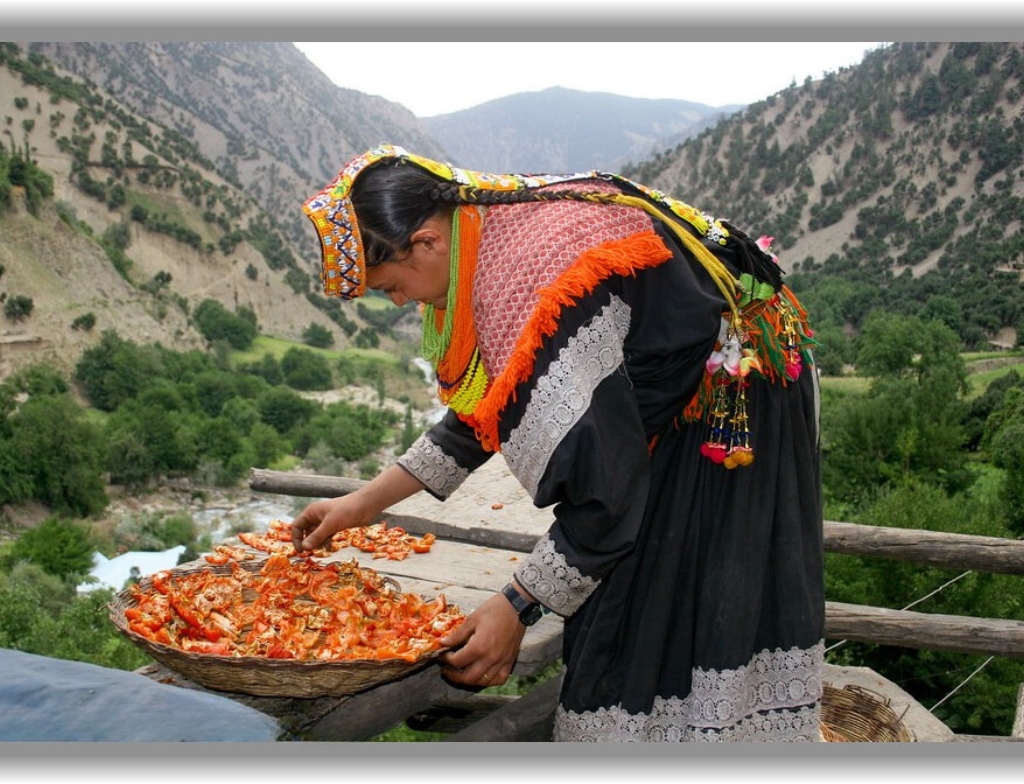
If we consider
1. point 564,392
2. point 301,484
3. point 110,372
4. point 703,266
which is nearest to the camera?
point 564,392

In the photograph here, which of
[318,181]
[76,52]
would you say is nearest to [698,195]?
[76,52]

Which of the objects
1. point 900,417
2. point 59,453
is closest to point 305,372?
point 59,453

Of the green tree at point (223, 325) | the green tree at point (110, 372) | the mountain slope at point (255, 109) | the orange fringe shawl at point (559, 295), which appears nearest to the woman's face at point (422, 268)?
the orange fringe shawl at point (559, 295)

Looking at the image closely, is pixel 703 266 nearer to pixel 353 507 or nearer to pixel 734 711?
pixel 734 711

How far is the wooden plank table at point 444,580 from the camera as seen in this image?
1823mm

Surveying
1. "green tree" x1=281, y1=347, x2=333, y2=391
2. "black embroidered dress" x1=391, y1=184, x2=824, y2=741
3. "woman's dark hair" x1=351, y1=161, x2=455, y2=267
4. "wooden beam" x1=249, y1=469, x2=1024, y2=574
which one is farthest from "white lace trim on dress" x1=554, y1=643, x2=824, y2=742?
"green tree" x1=281, y1=347, x2=333, y2=391

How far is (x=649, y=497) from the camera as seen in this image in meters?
1.74

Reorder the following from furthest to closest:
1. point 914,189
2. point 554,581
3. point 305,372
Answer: point 305,372 → point 914,189 → point 554,581

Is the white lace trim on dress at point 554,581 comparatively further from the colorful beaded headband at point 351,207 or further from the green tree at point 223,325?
the green tree at point 223,325

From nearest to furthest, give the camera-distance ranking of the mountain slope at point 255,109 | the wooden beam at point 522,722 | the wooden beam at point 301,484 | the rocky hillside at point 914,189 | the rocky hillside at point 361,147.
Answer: the wooden beam at point 522,722, the wooden beam at point 301,484, the rocky hillside at point 914,189, the rocky hillside at point 361,147, the mountain slope at point 255,109

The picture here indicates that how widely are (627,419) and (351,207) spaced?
621 millimetres

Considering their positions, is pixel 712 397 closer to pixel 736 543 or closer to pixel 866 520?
pixel 736 543

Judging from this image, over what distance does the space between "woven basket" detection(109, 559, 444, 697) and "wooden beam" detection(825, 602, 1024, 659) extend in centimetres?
196

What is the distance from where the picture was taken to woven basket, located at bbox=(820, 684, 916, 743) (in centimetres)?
294
